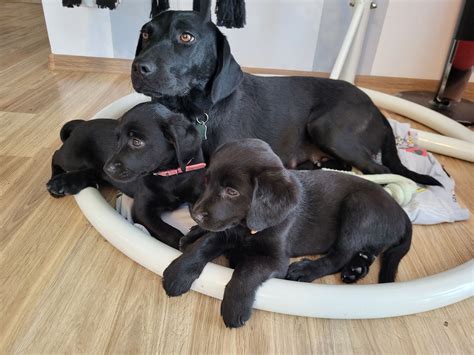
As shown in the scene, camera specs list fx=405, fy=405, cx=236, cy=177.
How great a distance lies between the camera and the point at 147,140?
4.33 feet

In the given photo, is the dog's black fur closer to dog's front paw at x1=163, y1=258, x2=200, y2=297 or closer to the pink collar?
the pink collar

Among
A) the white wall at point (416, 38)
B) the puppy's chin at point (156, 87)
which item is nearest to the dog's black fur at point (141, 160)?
the puppy's chin at point (156, 87)


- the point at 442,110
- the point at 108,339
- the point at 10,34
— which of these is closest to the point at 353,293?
the point at 108,339

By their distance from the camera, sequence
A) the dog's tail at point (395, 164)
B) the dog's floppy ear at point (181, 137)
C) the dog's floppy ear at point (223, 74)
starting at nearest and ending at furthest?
the dog's floppy ear at point (181, 137), the dog's floppy ear at point (223, 74), the dog's tail at point (395, 164)

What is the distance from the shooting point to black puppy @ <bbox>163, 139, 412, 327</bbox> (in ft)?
3.60

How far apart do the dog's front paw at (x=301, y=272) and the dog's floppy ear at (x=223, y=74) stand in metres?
0.71

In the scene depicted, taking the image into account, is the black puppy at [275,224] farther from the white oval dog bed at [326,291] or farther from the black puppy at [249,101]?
the black puppy at [249,101]

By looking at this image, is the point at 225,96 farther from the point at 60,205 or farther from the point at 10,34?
the point at 10,34

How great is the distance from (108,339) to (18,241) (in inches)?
23.2

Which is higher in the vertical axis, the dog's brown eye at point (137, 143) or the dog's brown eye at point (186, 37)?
the dog's brown eye at point (186, 37)

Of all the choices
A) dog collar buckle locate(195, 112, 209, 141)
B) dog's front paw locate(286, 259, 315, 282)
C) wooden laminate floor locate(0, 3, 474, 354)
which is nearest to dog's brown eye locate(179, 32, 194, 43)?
dog collar buckle locate(195, 112, 209, 141)

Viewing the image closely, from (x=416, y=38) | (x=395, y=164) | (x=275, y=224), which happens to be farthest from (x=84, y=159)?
(x=416, y=38)

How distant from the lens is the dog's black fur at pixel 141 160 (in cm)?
133

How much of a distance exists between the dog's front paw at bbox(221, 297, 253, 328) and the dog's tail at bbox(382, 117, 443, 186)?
1071mm
